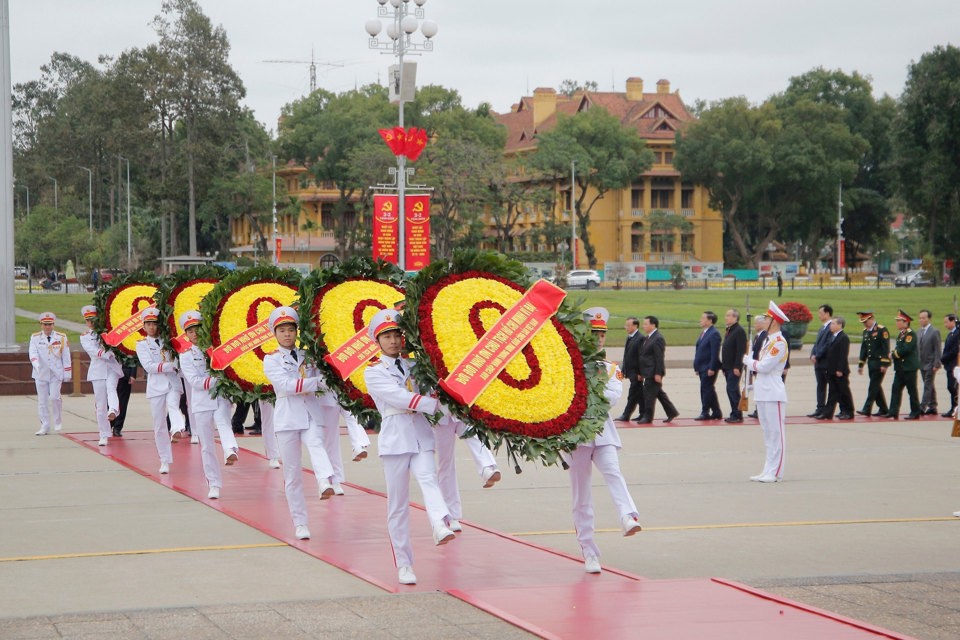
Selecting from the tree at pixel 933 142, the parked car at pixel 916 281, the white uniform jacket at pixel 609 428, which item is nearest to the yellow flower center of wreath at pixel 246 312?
the white uniform jacket at pixel 609 428

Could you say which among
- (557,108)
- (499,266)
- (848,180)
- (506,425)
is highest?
(557,108)

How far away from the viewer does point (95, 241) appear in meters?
86.2

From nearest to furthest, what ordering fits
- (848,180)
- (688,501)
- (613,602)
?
(613,602)
(688,501)
(848,180)

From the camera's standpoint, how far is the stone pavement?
748 cm

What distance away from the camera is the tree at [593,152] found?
7925cm

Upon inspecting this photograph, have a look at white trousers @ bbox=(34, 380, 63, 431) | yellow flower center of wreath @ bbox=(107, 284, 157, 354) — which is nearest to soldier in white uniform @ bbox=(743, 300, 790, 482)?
yellow flower center of wreath @ bbox=(107, 284, 157, 354)

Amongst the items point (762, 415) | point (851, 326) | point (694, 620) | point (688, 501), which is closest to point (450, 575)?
point (694, 620)

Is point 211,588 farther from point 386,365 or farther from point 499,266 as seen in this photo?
point 499,266

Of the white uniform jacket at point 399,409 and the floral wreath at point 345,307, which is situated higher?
the floral wreath at point 345,307

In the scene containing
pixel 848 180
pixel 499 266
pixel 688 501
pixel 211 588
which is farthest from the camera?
pixel 848 180

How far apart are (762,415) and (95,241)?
258 feet

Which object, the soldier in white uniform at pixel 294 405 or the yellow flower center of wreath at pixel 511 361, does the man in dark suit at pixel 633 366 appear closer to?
the soldier in white uniform at pixel 294 405

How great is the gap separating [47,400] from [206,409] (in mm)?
6524

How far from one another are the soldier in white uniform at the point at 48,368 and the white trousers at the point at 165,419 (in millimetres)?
4784
